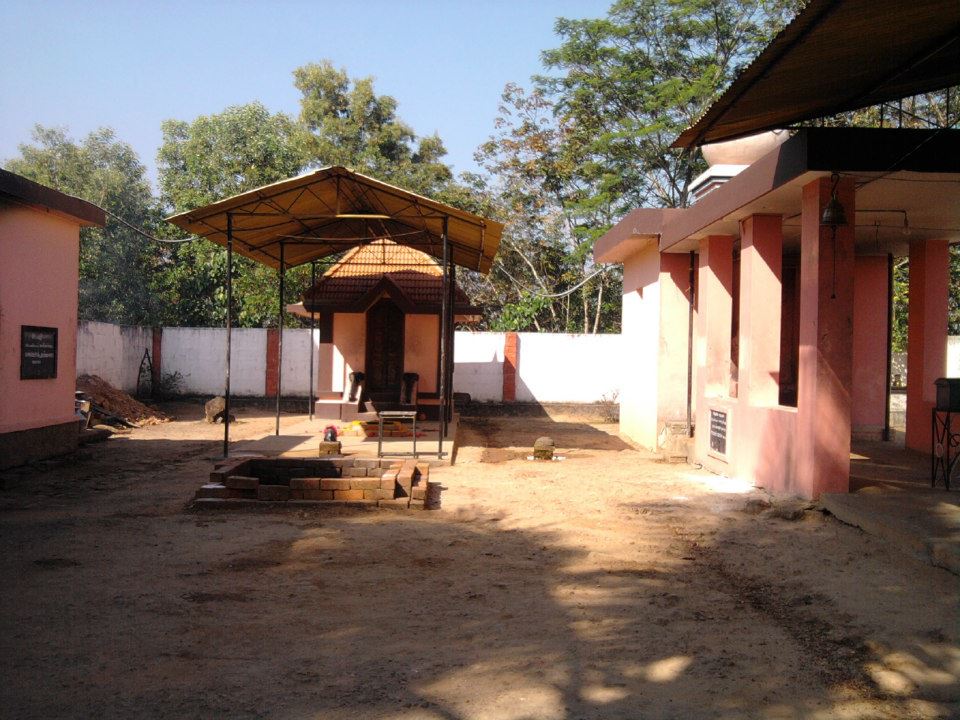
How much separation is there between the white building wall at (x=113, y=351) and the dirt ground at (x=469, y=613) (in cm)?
1152

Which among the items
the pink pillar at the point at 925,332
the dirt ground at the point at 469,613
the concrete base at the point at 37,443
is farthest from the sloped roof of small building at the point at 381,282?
the pink pillar at the point at 925,332

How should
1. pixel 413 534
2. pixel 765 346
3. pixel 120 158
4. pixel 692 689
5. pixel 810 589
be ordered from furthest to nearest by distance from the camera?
pixel 120 158, pixel 765 346, pixel 413 534, pixel 810 589, pixel 692 689

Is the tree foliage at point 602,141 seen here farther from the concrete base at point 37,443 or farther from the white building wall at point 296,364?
the concrete base at point 37,443

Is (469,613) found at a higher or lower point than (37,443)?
lower

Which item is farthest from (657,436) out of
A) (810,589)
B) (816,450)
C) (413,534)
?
(810,589)

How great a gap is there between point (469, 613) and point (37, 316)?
30.8 feet

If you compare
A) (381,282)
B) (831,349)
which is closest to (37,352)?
(381,282)

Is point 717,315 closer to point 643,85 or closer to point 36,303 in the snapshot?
point 36,303

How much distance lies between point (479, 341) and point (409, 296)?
6.86 m

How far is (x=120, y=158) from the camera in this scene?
125 ft

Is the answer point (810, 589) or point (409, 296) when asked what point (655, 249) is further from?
point (810, 589)

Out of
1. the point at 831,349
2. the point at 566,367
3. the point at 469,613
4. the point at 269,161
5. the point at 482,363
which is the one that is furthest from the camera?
the point at 269,161

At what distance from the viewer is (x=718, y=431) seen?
11031 mm

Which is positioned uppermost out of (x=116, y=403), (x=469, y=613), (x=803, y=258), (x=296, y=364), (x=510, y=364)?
(x=803, y=258)
